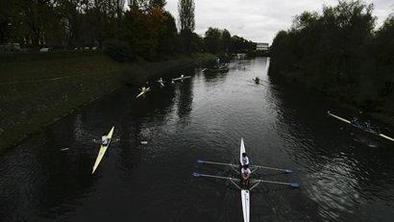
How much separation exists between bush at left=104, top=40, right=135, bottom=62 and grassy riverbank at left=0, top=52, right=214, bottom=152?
2492 mm

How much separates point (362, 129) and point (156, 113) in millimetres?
32240

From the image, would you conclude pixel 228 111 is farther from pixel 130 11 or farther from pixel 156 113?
pixel 130 11

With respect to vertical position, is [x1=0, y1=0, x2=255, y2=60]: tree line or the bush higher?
[x1=0, y1=0, x2=255, y2=60]: tree line

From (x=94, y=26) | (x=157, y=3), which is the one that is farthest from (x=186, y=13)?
(x=94, y=26)

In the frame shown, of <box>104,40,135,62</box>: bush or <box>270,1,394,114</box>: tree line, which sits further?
<box>104,40,135,62</box>: bush

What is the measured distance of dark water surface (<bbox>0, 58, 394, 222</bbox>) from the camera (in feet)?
88.3

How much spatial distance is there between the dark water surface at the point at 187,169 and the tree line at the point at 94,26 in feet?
87.8

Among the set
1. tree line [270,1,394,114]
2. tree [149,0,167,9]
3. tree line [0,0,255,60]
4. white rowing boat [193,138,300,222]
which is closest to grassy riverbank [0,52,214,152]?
tree line [0,0,255,60]

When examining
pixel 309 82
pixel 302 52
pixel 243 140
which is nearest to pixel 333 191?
pixel 243 140

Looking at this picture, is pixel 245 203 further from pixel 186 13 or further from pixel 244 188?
pixel 186 13

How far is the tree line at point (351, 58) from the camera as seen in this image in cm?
5966

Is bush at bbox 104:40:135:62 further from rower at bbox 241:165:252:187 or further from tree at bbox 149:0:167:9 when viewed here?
rower at bbox 241:165:252:187

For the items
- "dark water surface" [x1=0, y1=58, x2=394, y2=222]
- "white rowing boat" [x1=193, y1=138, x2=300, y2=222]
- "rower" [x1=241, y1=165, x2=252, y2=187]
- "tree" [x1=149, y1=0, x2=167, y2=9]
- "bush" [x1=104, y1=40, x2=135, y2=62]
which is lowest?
"dark water surface" [x1=0, y1=58, x2=394, y2=222]

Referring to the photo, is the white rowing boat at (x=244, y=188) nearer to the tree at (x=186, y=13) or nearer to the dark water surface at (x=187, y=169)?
the dark water surface at (x=187, y=169)
